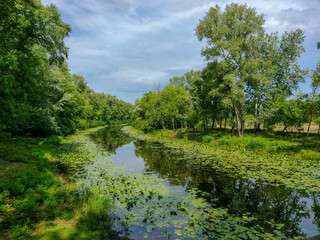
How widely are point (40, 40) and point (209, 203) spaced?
2235cm

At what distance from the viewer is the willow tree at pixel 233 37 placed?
25.1 meters

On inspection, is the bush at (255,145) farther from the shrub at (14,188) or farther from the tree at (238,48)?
the shrub at (14,188)

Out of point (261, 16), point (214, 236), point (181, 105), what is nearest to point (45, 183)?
point (214, 236)

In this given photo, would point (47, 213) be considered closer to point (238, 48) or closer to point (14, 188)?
point (14, 188)

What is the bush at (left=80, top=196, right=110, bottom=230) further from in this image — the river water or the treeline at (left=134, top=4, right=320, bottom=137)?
the treeline at (left=134, top=4, right=320, bottom=137)

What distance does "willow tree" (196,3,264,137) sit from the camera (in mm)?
25062

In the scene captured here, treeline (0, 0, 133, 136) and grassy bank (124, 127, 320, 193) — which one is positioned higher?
treeline (0, 0, 133, 136)

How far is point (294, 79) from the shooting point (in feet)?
101

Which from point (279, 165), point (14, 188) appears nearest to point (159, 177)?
point (14, 188)

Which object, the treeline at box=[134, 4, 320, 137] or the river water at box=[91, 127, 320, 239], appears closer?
the river water at box=[91, 127, 320, 239]

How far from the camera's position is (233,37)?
2631cm

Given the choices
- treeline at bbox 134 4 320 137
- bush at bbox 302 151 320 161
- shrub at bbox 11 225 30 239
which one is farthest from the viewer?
treeline at bbox 134 4 320 137

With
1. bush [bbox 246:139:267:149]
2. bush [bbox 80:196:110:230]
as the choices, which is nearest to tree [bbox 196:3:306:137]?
bush [bbox 246:139:267:149]

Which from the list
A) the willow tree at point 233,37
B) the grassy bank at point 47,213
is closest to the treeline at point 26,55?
the grassy bank at point 47,213
